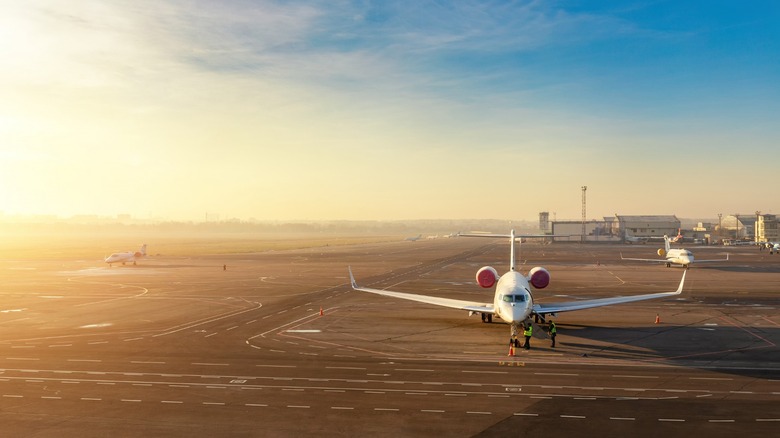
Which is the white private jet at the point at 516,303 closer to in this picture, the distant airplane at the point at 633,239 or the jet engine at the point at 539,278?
the jet engine at the point at 539,278

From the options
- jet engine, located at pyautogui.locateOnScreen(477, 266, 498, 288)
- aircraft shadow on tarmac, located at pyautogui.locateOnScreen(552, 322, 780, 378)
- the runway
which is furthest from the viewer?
jet engine, located at pyautogui.locateOnScreen(477, 266, 498, 288)

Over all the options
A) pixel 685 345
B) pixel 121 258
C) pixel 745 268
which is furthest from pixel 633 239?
pixel 685 345

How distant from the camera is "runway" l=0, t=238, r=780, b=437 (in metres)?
17.5

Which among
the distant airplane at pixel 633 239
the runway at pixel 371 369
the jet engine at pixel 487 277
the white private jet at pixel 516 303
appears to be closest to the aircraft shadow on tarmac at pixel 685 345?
the runway at pixel 371 369

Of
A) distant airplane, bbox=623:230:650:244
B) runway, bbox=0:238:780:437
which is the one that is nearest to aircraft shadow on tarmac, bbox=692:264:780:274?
runway, bbox=0:238:780:437

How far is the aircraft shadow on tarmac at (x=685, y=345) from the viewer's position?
990 inches

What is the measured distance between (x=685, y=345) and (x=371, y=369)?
57.5 feet

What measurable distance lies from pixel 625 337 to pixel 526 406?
15.4 meters

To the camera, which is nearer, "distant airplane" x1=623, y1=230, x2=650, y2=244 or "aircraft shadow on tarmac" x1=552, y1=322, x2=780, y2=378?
"aircraft shadow on tarmac" x1=552, y1=322, x2=780, y2=378

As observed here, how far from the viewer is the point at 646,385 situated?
21.5 m

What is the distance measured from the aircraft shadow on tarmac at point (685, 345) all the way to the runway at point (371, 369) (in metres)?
0.13

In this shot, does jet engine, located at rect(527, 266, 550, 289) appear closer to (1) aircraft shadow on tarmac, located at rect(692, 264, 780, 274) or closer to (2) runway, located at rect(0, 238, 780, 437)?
(2) runway, located at rect(0, 238, 780, 437)

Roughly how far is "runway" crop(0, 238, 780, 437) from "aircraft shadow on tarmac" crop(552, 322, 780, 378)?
131mm

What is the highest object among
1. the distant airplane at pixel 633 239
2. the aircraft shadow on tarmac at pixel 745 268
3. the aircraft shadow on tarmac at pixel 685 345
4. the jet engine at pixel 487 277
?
the jet engine at pixel 487 277
